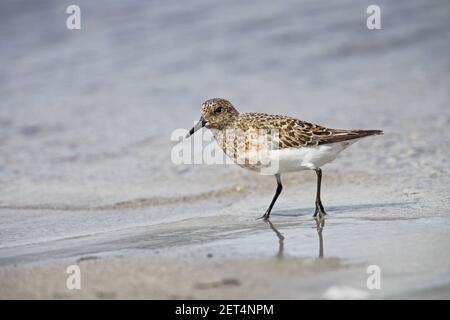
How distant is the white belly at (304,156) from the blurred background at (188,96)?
65cm

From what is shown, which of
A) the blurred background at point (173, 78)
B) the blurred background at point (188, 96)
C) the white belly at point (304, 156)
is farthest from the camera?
the blurred background at point (173, 78)

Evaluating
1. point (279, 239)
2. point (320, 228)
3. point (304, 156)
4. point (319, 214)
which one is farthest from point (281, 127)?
point (279, 239)

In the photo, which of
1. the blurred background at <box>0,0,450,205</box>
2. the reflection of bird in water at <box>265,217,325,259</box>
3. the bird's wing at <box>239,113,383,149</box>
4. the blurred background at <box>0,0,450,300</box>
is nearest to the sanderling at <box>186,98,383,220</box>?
the bird's wing at <box>239,113,383,149</box>

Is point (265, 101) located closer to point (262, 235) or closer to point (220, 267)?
point (262, 235)

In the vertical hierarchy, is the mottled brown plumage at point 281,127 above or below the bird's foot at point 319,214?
above

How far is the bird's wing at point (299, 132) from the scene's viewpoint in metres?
6.47

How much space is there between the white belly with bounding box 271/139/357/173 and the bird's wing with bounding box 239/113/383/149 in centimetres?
5

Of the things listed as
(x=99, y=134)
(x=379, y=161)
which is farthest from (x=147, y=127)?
(x=379, y=161)

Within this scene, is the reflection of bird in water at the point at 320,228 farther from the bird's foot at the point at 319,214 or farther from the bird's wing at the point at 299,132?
the bird's wing at the point at 299,132

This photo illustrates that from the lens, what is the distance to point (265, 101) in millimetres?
11430

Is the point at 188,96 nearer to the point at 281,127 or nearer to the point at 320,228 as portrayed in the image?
the point at 281,127

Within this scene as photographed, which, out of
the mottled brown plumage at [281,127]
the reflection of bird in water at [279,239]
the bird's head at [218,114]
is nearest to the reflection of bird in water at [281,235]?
the reflection of bird in water at [279,239]

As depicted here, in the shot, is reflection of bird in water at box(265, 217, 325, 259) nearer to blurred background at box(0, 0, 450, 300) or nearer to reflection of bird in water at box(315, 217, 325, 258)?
reflection of bird in water at box(315, 217, 325, 258)

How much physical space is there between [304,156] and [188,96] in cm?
554
